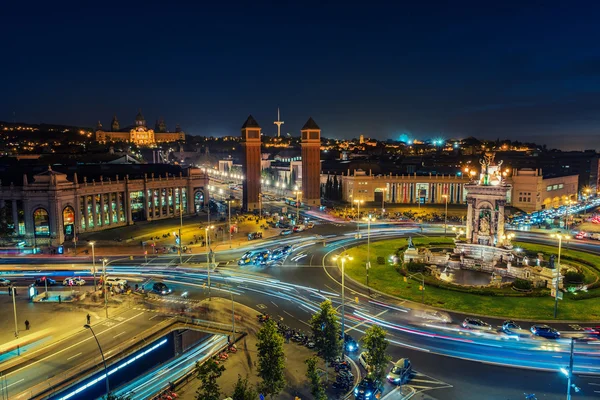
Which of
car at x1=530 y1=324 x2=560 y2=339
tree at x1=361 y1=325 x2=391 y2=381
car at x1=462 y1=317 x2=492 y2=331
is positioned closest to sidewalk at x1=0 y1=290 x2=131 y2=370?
tree at x1=361 y1=325 x2=391 y2=381

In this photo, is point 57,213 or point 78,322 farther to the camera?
point 57,213

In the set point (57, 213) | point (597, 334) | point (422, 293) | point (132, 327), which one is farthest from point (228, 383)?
point (57, 213)

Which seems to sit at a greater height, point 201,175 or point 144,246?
point 201,175

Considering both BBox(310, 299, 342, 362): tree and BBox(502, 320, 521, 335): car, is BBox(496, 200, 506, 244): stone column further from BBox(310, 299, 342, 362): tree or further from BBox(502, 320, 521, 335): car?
BBox(310, 299, 342, 362): tree

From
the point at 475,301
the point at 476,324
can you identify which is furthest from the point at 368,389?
the point at 475,301

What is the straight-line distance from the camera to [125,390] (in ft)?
104

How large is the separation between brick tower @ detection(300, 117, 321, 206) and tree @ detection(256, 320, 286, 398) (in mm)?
99071

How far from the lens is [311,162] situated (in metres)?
127

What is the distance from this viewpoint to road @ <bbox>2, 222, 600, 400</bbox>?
3041 cm

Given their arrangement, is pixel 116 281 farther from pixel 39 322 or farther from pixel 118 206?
pixel 118 206

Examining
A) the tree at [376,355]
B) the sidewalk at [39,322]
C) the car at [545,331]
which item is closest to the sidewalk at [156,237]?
the sidewalk at [39,322]

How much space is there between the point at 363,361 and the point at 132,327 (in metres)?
21.7

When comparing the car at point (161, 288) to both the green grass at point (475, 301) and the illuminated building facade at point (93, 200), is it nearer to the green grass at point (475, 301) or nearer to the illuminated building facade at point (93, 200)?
the green grass at point (475, 301)

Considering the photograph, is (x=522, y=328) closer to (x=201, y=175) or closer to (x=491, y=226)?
(x=491, y=226)
